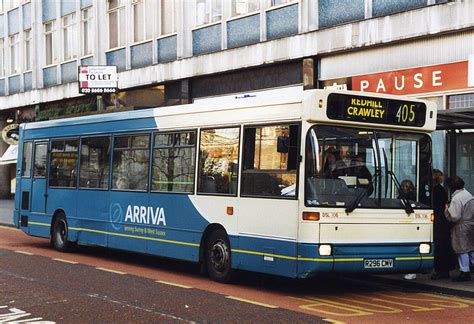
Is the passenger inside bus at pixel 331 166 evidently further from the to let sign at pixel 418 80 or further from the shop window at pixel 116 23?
the shop window at pixel 116 23

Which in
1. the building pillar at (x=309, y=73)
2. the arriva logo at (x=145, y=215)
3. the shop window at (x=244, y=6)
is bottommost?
the arriva logo at (x=145, y=215)

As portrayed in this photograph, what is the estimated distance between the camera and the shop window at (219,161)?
12117 mm

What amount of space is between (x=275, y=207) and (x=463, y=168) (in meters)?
6.48

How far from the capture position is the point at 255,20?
899 inches

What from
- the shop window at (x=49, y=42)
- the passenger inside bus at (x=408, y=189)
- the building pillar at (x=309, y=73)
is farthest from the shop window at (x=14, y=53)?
the passenger inside bus at (x=408, y=189)

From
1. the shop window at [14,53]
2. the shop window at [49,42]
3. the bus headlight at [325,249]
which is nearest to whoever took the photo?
the bus headlight at [325,249]

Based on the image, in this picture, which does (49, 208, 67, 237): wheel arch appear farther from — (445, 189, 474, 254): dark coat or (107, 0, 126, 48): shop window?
(107, 0, 126, 48): shop window

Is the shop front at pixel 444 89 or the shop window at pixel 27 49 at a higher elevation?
the shop window at pixel 27 49

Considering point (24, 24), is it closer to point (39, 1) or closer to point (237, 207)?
point (39, 1)

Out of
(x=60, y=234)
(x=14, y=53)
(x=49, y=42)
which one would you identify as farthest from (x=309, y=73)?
(x=14, y=53)

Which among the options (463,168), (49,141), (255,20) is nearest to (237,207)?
(463,168)

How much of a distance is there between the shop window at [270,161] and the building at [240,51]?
2757 millimetres

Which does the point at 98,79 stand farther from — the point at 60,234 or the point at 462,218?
the point at 462,218

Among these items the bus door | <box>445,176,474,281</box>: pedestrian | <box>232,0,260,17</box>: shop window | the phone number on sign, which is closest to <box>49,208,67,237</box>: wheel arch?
the bus door
